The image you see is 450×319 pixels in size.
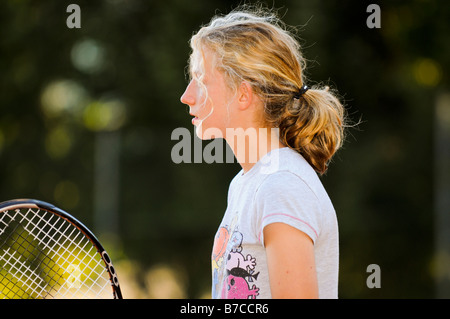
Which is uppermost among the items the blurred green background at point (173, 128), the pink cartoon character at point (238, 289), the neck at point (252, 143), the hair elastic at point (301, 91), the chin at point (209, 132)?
the blurred green background at point (173, 128)

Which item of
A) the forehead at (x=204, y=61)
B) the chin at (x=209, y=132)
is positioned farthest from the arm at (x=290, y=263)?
the forehead at (x=204, y=61)

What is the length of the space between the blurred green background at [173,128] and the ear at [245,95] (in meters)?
5.11

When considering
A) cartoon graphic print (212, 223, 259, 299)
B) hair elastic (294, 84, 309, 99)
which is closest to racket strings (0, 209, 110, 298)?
cartoon graphic print (212, 223, 259, 299)

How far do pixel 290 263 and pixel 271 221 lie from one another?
112 mm

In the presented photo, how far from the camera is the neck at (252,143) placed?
1890 millimetres

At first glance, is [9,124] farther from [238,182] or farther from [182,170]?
[238,182]

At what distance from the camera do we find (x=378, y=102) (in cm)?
791

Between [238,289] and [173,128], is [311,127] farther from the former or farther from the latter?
[173,128]

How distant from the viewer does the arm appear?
158 cm

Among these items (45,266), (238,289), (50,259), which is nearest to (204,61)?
(238,289)

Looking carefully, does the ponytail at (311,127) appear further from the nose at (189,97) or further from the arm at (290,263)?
the arm at (290,263)

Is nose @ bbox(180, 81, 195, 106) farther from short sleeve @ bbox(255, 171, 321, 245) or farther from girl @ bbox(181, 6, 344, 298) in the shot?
short sleeve @ bbox(255, 171, 321, 245)

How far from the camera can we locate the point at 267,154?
1860 millimetres

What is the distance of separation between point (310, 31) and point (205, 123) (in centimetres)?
571
